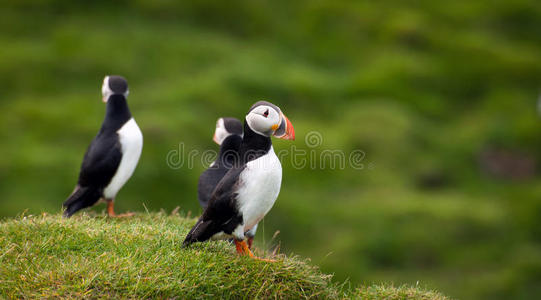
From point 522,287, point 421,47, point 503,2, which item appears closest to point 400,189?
point 522,287

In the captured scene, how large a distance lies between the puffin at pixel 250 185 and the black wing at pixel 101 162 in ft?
8.07

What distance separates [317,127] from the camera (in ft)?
42.9

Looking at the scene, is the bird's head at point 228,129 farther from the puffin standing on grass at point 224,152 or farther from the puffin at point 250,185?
the puffin at point 250,185

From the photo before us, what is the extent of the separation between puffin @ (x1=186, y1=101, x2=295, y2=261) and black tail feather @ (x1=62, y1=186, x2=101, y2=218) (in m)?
2.40

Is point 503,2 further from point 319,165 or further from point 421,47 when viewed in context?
point 319,165

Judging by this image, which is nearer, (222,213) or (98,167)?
(222,213)

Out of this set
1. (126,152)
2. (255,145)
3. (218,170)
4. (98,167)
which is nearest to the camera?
(255,145)

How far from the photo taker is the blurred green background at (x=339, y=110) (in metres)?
10.6

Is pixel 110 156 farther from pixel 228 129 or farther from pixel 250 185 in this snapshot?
pixel 250 185

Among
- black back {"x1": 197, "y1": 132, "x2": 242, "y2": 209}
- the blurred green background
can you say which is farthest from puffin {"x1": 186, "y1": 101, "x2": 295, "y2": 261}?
the blurred green background

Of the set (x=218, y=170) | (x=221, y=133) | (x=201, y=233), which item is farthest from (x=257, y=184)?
(x=221, y=133)

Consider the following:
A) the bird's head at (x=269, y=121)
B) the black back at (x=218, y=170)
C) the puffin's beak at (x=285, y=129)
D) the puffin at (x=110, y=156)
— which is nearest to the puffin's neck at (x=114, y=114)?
the puffin at (x=110, y=156)

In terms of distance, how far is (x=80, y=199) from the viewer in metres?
7.10

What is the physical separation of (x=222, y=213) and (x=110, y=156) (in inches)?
107
